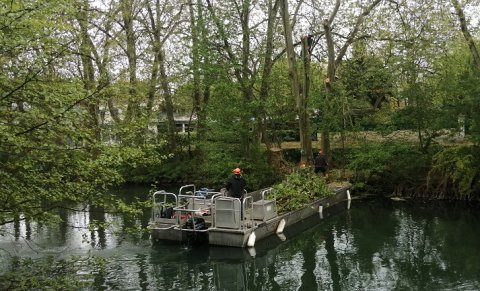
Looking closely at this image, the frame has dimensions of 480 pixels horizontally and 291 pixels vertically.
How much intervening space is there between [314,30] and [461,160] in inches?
417

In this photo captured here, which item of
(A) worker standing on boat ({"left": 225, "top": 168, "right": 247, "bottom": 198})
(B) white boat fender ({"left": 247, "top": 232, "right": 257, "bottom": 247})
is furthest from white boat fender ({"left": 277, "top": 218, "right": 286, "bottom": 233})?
(A) worker standing on boat ({"left": 225, "top": 168, "right": 247, "bottom": 198})

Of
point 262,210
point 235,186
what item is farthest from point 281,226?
point 235,186

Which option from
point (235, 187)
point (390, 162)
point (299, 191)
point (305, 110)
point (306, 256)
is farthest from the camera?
point (305, 110)

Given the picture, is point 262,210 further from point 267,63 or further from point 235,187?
point 267,63

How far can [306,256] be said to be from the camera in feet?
44.0

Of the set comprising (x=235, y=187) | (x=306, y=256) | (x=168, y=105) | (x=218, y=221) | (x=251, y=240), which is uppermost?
(x=168, y=105)

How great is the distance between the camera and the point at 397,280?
10984 mm

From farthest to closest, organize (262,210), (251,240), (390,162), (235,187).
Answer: (390,162), (262,210), (235,187), (251,240)

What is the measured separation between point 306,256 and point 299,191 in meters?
4.55

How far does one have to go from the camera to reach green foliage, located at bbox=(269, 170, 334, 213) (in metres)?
17.0

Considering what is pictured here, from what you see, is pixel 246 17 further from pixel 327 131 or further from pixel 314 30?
pixel 327 131

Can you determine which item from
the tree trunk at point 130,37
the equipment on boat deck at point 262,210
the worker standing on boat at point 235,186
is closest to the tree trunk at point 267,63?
the tree trunk at point 130,37

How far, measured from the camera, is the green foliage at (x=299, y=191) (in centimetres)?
1703

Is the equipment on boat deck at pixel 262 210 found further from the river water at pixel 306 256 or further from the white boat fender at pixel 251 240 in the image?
the white boat fender at pixel 251 240
